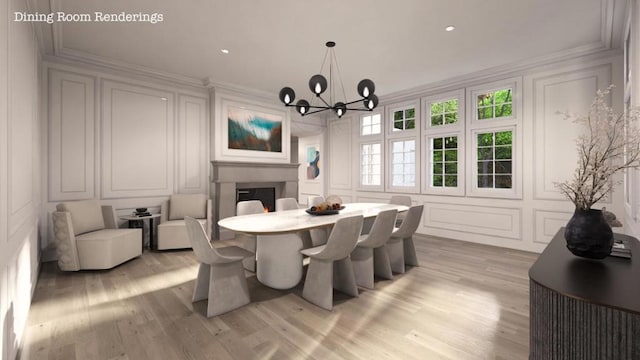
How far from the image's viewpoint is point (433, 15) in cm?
307

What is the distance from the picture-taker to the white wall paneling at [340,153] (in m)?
7.10

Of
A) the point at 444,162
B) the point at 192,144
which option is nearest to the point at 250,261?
the point at 192,144

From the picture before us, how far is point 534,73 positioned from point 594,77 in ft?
2.30

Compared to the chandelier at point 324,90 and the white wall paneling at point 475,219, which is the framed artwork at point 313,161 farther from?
the chandelier at point 324,90

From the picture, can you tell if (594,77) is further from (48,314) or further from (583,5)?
(48,314)

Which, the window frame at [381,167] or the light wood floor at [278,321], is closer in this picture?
the light wood floor at [278,321]

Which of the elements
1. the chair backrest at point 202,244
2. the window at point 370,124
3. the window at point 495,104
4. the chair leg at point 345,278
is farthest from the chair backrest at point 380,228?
the window at point 370,124

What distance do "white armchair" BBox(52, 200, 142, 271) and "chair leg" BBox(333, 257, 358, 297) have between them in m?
2.83

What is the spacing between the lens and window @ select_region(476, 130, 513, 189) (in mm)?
4660

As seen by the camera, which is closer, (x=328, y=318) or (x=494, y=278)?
(x=328, y=318)

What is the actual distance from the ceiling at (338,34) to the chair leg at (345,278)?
2633 mm

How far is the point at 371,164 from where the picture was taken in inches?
264

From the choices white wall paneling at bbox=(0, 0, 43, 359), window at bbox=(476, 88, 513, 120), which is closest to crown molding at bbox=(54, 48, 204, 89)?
white wall paneling at bbox=(0, 0, 43, 359)

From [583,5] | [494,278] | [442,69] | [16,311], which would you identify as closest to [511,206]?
[494,278]
